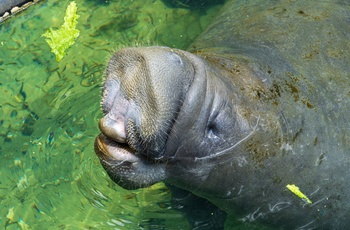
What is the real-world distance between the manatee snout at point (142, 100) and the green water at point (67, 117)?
1775mm

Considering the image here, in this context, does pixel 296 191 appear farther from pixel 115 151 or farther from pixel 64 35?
pixel 64 35

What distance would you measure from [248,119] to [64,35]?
126 inches

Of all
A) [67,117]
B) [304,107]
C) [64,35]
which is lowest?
[67,117]

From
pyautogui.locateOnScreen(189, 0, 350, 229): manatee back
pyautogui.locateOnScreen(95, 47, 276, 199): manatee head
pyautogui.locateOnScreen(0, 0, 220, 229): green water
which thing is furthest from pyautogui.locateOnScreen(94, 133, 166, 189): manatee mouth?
pyautogui.locateOnScreen(0, 0, 220, 229): green water

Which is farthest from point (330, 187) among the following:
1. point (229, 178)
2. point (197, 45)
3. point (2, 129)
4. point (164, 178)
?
point (2, 129)

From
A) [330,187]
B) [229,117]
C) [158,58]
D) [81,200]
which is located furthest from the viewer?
[81,200]

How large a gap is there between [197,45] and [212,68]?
4.39 feet

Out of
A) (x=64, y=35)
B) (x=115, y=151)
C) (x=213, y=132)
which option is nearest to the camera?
(x=115, y=151)

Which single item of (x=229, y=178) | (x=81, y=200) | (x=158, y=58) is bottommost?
(x=81, y=200)

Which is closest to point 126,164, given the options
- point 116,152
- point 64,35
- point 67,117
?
point 116,152

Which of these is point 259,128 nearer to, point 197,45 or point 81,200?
point 197,45

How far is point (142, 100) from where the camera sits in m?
3.90

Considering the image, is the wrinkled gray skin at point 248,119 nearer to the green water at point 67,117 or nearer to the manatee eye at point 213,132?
the manatee eye at point 213,132

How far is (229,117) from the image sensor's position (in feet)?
13.8
